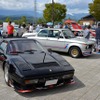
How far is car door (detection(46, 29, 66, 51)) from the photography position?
10148 mm

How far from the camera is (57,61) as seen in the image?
17.4 ft

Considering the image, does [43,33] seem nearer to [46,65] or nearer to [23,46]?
[23,46]

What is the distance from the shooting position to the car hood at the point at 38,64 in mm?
4645

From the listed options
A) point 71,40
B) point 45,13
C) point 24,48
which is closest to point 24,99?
point 24,48

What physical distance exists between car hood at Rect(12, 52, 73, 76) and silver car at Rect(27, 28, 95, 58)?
4.24 m

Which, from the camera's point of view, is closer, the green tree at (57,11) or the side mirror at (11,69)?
the side mirror at (11,69)

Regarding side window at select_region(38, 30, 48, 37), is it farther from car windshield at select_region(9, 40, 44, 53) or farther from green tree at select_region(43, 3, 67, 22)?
green tree at select_region(43, 3, 67, 22)

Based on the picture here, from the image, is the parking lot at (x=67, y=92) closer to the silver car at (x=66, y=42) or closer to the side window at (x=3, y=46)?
the side window at (x=3, y=46)

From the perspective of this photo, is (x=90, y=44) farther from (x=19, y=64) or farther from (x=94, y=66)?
(x=19, y=64)

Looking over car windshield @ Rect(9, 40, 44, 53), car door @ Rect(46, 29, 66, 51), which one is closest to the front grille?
car windshield @ Rect(9, 40, 44, 53)

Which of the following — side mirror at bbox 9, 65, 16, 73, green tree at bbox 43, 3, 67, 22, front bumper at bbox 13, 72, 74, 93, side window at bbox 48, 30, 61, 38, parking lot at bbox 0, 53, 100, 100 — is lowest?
parking lot at bbox 0, 53, 100, 100

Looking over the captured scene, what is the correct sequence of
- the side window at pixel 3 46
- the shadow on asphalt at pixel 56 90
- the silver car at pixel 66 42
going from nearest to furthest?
the shadow on asphalt at pixel 56 90
the side window at pixel 3 46
the silver car at pixel 66 42

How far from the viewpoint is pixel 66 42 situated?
394 inches

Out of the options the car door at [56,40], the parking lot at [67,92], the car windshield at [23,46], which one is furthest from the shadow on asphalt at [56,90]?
the car door at [56,40]
